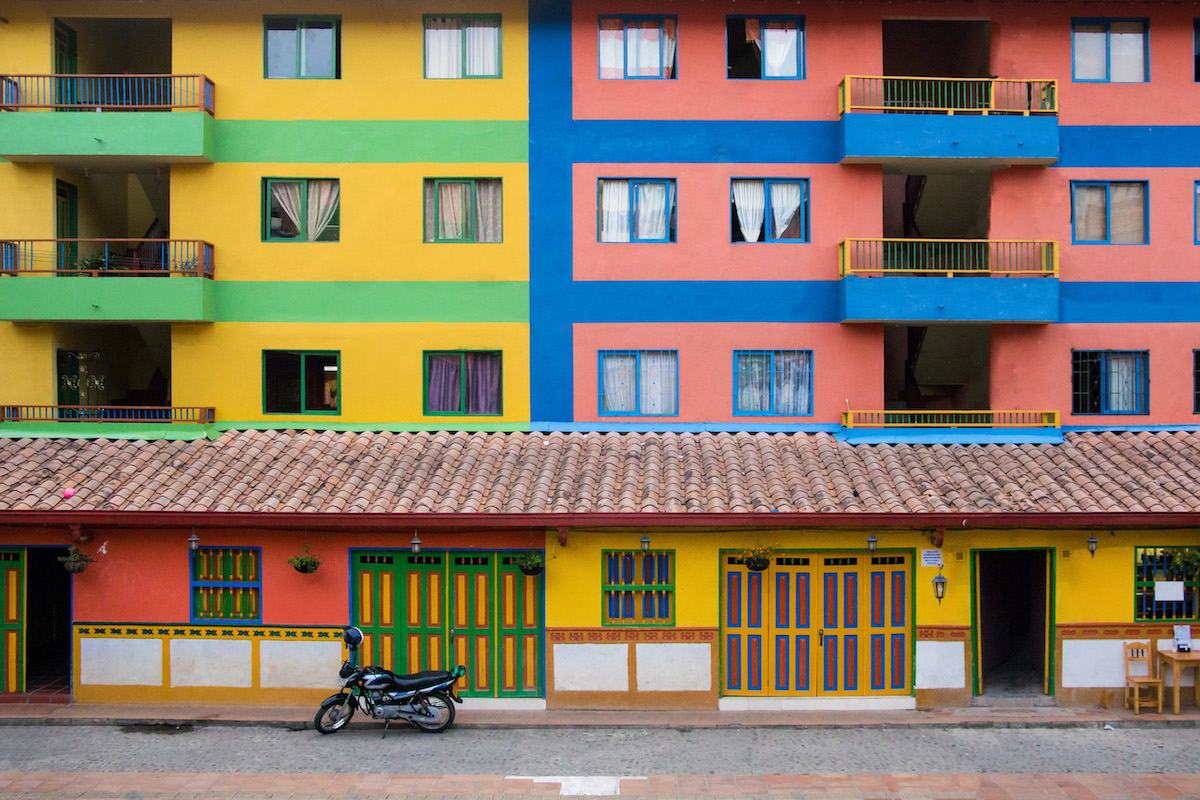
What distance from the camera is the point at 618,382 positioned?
1628 centimetres

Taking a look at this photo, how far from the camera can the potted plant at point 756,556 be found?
1376cm

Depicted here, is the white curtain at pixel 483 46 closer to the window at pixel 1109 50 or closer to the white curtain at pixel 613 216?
the white curtain at pixel 613 216

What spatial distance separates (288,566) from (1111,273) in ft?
54.0

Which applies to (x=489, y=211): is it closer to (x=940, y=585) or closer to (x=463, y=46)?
(x=463, y=46)

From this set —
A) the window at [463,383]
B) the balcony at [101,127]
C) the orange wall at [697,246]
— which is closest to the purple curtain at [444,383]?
the window at [463,383]

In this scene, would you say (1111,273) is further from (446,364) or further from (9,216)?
(9,216)

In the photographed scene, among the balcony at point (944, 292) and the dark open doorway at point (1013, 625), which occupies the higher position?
the balcony at point (944, 292)

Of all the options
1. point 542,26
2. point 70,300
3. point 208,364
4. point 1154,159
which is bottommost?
point 208,364

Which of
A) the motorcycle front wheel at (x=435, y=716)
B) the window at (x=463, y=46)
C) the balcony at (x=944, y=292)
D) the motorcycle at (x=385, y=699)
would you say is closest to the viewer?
the motorcycle at (x=385, y=699)

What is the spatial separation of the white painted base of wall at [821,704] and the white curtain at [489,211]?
9.63 meters

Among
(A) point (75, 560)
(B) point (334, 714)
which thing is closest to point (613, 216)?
(B) point (334, 714)

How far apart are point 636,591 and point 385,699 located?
441 cm

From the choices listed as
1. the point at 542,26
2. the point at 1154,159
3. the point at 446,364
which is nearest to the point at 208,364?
the point at 446,364

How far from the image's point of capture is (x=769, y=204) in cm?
1623
